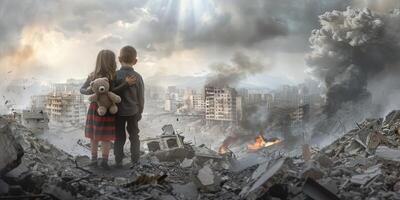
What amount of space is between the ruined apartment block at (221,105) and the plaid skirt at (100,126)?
8600mm

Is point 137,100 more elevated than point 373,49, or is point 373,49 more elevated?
point 373,49

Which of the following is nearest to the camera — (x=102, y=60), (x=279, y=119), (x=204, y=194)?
(x=204, y=194)

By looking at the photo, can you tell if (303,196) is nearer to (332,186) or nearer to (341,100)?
(332,186)

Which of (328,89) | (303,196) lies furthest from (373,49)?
(303,196)

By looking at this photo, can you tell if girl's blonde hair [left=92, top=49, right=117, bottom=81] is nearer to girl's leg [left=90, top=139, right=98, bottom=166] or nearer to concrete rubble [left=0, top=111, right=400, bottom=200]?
girl's leg [left=90, top=139, right=98, bottom=166]

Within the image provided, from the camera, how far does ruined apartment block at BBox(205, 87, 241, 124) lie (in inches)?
602

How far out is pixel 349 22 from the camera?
511 inches

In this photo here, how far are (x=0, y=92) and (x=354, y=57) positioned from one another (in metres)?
11.6

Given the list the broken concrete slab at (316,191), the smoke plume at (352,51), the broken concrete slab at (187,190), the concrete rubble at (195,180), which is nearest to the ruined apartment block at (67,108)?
the concrete rubble at (195,180)

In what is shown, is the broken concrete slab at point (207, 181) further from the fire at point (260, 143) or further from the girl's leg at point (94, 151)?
the fire at point (260, 143)

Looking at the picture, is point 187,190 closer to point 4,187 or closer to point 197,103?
point 4,187

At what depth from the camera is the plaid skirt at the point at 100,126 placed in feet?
20.9

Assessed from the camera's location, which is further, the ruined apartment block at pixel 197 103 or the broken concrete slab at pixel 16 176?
the ruined apartment block at pixel 197 103

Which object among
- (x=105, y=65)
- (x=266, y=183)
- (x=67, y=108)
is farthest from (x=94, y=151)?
(x=67, y=108)
